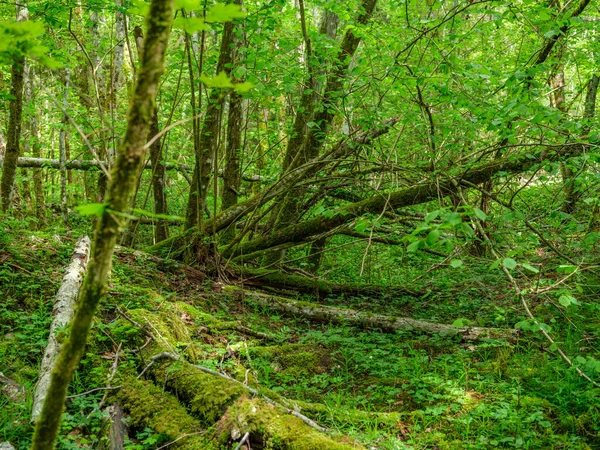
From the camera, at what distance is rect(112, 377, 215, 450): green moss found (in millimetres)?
2654

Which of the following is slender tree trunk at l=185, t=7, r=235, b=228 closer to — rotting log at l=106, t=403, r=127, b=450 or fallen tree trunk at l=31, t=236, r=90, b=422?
fallen tree trunk at l=31, t=236, r=90, b=422

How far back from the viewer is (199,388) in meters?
3.02

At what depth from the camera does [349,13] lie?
581cm

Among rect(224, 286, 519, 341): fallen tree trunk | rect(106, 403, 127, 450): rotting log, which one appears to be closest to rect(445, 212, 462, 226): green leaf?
rect(106, 403, 127, 450): rotting log

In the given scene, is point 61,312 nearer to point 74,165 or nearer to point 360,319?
point 360,319

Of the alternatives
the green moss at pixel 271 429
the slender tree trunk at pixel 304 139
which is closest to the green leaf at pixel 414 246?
the green moss at pixel 271 429

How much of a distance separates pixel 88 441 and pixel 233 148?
6.12 m

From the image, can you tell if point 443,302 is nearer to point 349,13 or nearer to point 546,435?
point 546,435

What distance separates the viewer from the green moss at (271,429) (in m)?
2.42

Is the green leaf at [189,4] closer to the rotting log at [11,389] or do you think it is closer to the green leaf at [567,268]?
the green leaf at [567,268]

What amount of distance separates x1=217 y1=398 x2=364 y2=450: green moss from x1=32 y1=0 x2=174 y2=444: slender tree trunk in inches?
54.5

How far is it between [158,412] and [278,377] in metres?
1.35

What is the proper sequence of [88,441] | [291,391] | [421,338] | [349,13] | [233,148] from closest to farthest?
[88,441], [291,391], [421,338], [349,13], [233,148]

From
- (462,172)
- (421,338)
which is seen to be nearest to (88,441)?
(421,338)
